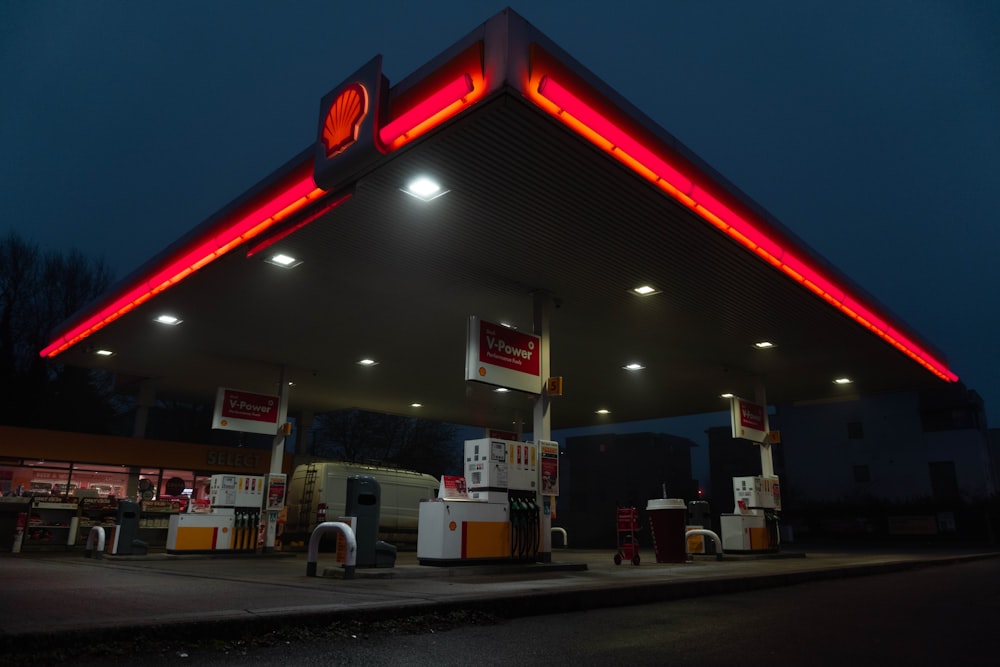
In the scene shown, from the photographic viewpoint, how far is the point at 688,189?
9062mm

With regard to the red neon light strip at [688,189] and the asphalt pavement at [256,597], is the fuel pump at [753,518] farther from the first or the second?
the asphalt pavement at [256,597]

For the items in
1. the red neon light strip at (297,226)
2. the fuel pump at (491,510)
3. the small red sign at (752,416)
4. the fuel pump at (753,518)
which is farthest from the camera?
the small red sign at (752,416)

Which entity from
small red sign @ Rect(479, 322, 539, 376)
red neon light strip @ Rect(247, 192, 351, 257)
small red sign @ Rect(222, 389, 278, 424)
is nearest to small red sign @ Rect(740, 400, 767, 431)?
small red sign @ Rect(479, 322, 539, 376)

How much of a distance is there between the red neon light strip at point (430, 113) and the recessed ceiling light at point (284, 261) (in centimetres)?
408

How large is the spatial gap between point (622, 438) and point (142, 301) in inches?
1472

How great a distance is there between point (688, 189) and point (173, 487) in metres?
21.1

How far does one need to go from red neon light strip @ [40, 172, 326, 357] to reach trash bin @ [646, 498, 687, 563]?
9.93m

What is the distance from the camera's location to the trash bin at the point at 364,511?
32.6 ft

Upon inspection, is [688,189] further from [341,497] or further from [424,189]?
[341,497]

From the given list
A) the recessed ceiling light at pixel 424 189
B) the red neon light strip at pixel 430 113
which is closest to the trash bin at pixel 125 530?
the recessed ceiling light at pixel 424 189

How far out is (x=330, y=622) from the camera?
4898mm

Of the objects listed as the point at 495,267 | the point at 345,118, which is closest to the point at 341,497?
the point at 495,267

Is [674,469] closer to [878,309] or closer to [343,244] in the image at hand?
[878,309]

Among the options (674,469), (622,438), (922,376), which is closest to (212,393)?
(922,376)
